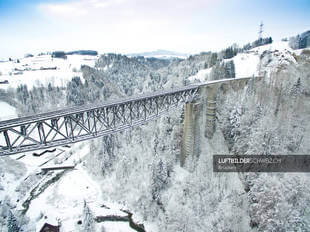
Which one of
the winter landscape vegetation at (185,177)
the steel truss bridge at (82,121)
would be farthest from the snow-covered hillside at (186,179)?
the steel truss bridge at (82,121)

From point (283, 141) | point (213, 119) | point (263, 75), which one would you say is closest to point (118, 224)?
point (213, 119)

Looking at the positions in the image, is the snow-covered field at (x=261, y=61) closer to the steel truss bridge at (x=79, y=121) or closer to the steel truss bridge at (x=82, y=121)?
the steel truss bridge at (x=82, y=121)

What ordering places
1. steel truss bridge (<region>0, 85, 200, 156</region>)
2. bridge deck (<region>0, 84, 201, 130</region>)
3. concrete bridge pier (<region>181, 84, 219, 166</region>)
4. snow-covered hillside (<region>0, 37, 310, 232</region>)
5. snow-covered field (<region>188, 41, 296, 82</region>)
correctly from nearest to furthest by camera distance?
steel truss bridge (<region>0, 85, 200, 156</region>)
bridge deck (<region>0, 84, 201, 130</region>)
snow-covered hillside (<region>0, 37, 310, 232</region>)
concrete bridge pier (<region>181, 84, 219, 166</region>)
snow-covered field (<region>188, 41, 296, 82</region>)

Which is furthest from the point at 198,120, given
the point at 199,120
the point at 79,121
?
the point at 79,121

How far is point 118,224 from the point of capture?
28.0m

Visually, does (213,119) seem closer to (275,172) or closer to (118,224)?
(275,172)

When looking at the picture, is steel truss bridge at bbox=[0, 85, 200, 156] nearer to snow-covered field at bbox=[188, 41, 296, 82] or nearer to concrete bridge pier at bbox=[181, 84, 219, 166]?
concrete bridge pier at bbox=[181, 84, 219, 166]

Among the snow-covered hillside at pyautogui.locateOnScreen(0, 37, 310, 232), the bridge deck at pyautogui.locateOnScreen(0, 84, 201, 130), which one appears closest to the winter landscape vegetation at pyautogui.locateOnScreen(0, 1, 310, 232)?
the snow-covered hillside at pyautogui.locateOnScreen(0, 37, 310, 232)

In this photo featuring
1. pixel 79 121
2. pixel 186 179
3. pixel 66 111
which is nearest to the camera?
pixel 79 121

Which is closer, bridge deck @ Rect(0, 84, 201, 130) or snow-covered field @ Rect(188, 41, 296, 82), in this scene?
bridge deck @ Rect(0, 84, 201, 130)

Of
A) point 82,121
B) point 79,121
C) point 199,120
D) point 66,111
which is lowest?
point 199,120

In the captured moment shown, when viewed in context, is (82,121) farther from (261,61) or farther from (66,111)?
(261,61)

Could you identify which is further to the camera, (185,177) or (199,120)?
(199,120)

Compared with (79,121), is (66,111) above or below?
above
